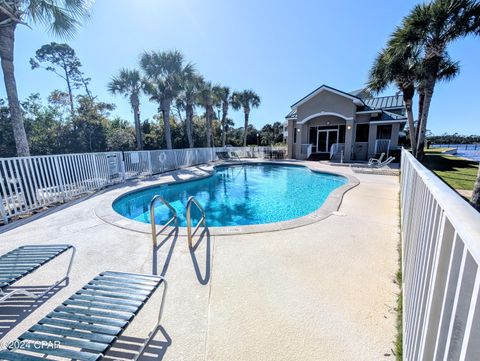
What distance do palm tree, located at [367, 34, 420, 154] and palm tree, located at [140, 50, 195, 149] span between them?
12.8m

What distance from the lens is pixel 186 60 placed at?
52.3 feet

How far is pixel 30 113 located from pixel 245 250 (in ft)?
80.9

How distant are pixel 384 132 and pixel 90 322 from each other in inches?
802

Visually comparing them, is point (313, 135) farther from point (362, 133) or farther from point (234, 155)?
point (234, 155)

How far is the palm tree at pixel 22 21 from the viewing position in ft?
22.0

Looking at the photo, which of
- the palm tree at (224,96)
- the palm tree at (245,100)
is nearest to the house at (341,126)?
the palm tree at (245,100)

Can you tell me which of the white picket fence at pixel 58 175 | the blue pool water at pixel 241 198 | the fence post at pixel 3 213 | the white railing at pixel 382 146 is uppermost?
the white railing at pixel 382 146

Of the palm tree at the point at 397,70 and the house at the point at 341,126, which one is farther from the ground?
the palm tree at the point at 397,70

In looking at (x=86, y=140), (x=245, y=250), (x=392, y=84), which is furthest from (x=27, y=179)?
(x=392, y=84)

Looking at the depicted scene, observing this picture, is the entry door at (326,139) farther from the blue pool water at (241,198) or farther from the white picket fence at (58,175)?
the white picket fence at (58,175)

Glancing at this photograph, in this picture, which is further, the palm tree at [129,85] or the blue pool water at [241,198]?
the palm tree at [129,85]

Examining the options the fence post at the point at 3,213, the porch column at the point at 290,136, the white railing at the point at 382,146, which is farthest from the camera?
the porch column at the point at 290,136

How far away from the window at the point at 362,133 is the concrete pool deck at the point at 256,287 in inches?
576

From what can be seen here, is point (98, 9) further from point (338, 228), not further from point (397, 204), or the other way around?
point (397, 204)
